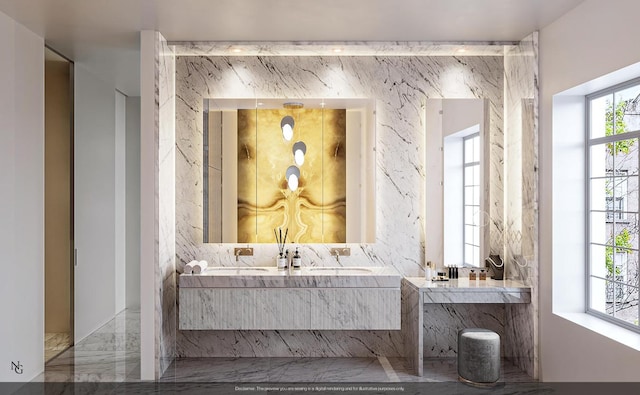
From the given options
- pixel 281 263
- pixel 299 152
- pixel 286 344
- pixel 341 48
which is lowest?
pixel 286 344

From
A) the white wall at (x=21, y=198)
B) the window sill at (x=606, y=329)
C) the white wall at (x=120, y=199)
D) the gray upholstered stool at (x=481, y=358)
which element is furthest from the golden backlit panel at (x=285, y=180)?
the white wall at (x=120, y=199)

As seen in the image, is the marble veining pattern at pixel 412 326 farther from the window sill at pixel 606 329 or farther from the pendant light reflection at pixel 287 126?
the pendant light reflection at pixel 287 126

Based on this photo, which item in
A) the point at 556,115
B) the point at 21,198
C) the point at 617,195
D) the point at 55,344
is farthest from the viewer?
the point at 55,344

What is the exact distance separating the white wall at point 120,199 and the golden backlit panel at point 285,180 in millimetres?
2528

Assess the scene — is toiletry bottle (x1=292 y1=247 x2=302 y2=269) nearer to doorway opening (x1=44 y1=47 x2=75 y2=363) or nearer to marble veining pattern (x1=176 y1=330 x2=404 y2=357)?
marble veining pattern (x1=176 y1=330 x2=404 y2=357)

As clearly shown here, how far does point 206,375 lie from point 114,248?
281cm

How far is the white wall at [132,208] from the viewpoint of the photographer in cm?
738

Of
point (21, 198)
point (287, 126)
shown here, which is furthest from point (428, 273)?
point (21, 198)

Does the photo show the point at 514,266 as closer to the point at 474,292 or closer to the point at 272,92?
the point at 474,292

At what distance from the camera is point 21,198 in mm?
4426

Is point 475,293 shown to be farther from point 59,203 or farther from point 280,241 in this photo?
point 59,203

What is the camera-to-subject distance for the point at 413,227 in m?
5.27

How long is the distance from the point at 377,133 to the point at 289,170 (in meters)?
0.91

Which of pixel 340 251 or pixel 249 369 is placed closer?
pixel 249 369
